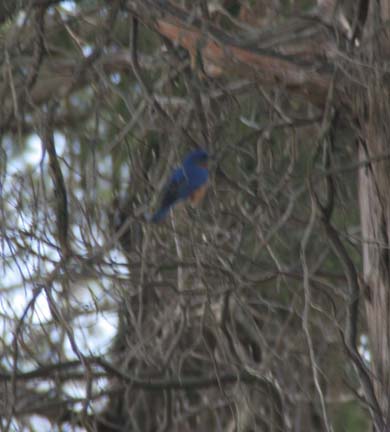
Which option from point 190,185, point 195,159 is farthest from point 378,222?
point 190,185

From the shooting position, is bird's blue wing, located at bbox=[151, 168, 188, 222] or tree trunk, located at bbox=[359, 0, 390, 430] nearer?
tree trunk, located at bbox=[359, 0, 390, 430]

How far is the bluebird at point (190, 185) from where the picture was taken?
404 centimetres

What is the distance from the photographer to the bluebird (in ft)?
13.3

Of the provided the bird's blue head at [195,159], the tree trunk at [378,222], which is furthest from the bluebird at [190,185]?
the tree trunk at [378,222]

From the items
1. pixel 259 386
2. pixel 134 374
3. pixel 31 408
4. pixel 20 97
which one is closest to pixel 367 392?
pixel 259 386

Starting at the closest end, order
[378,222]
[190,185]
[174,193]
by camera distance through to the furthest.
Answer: [378,222] → [174,193] → [190,185]

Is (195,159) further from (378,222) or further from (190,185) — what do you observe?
(378,222)

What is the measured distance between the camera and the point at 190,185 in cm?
434

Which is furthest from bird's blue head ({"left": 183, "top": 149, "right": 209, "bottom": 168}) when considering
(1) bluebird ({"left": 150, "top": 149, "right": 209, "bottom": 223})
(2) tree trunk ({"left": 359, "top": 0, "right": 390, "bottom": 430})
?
(2) tree trunk ({"left": 359, "top": 0, "right": 390, "bottom": 430})

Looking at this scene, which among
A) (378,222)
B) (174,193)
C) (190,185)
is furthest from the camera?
(190,185)

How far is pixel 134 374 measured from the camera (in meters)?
3.69

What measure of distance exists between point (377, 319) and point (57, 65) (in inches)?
78.4

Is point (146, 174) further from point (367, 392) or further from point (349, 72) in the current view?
point (367, 392)

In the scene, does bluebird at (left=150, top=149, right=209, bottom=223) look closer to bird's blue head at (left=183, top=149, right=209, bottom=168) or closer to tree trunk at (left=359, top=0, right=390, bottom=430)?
bird's blue head at (left=183, top=149, right=209, bottom=168)
